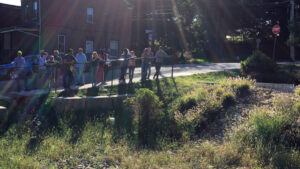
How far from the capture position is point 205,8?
108ft

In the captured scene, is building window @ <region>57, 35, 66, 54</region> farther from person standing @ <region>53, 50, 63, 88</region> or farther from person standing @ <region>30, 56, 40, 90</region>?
person standing @ <region>30, 56, 40, 90</region>

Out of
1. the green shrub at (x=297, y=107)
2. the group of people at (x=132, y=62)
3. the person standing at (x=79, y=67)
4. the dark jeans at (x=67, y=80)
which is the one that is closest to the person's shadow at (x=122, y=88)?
the group of people at (x=132, y=62)

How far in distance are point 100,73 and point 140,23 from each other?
2600 cm

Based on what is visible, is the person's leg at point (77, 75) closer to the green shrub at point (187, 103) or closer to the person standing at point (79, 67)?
the person standing at point (79, 67)

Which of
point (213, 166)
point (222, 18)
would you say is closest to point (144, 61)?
point (213, 166)

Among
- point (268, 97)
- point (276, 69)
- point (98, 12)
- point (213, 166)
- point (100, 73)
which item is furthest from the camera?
point (98, 12)

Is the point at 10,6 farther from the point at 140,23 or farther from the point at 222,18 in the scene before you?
the point at 222,18

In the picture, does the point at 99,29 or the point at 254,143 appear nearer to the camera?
the point at 254,143

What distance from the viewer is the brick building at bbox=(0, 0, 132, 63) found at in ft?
74.2

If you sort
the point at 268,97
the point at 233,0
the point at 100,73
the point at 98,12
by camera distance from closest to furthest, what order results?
the point at 268,97
the point at 100,73
the point at 98,12
the point at 233,0

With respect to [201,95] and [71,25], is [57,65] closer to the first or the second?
[201,95]

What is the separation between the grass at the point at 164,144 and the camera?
5461mm

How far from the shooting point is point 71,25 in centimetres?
2406

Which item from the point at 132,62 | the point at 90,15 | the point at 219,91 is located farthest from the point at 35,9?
the point at 219,91
